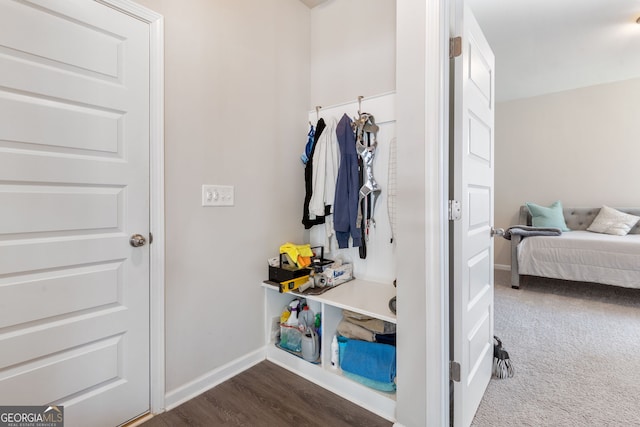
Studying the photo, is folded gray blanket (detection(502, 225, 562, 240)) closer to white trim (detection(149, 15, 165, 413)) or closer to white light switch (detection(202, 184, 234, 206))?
white light switch (detection(202, 184, 234, 206))

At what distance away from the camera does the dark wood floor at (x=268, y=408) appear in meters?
1.41

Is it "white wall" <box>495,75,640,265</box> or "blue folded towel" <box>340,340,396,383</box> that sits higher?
"white wall" <box>495,75,640,265</box>

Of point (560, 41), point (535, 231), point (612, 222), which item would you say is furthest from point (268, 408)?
point (612, 222)

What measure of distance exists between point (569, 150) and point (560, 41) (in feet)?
6.04

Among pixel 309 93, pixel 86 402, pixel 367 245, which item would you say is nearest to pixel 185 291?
pixel 86 402

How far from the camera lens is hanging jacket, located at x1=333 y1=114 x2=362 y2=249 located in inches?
76.7

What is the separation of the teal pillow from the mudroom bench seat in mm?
186

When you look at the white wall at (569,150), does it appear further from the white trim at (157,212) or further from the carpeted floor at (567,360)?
the white trim at (157,212)

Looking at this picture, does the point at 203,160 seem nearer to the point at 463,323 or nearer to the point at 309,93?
the point at 309,93

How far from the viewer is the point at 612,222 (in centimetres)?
352

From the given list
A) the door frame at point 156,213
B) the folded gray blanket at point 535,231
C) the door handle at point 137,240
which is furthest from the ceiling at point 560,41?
the door handle at point 137,240

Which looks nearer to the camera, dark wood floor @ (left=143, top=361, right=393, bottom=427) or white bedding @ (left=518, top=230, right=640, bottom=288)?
dark wood floor @ (left=143, top=361, right=393, bottom=427)

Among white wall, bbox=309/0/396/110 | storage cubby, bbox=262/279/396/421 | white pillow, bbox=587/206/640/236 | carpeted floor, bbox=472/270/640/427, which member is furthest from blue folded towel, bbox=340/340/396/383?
white pillow, bbox=587/206/640/236

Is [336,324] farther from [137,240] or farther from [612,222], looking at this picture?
[612,222]
